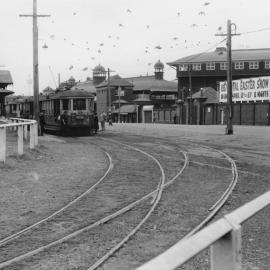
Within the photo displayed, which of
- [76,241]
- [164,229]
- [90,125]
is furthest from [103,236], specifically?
[90,125]

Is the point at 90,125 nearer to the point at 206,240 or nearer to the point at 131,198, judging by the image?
the point at 131,198

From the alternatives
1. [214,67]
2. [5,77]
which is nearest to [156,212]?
[5,77]

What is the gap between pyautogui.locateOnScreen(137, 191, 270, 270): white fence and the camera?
182 cm

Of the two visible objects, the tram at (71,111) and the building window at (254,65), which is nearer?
the tram at (71,111)

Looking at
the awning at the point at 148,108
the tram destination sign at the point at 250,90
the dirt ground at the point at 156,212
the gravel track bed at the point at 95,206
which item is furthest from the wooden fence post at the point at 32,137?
the awning at the point at 148,108

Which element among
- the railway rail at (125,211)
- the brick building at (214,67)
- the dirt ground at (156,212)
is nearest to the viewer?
the railway rail at (125,211)

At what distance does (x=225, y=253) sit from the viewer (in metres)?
2.18

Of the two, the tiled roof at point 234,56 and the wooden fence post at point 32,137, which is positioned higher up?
the tiled roof at point 234,56

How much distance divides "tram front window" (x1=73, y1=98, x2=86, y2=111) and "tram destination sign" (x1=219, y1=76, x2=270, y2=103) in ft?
85.0

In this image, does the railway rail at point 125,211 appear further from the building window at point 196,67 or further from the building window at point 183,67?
the building window at point 183,67

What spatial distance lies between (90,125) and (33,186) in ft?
68.2

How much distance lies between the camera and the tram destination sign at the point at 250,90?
52469 millimetres

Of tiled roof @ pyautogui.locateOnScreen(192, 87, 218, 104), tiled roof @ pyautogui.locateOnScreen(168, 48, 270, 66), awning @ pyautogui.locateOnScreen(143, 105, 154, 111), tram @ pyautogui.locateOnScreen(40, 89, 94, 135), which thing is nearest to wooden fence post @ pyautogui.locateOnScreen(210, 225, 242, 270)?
tram @ pyautogui.locateOnScreen(40, 89, 94, 135)

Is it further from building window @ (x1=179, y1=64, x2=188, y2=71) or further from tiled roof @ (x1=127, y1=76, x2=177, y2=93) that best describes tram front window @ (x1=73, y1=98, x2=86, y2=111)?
tiled roof @ (x1=127, y1=76, x2=177, y2=93)
